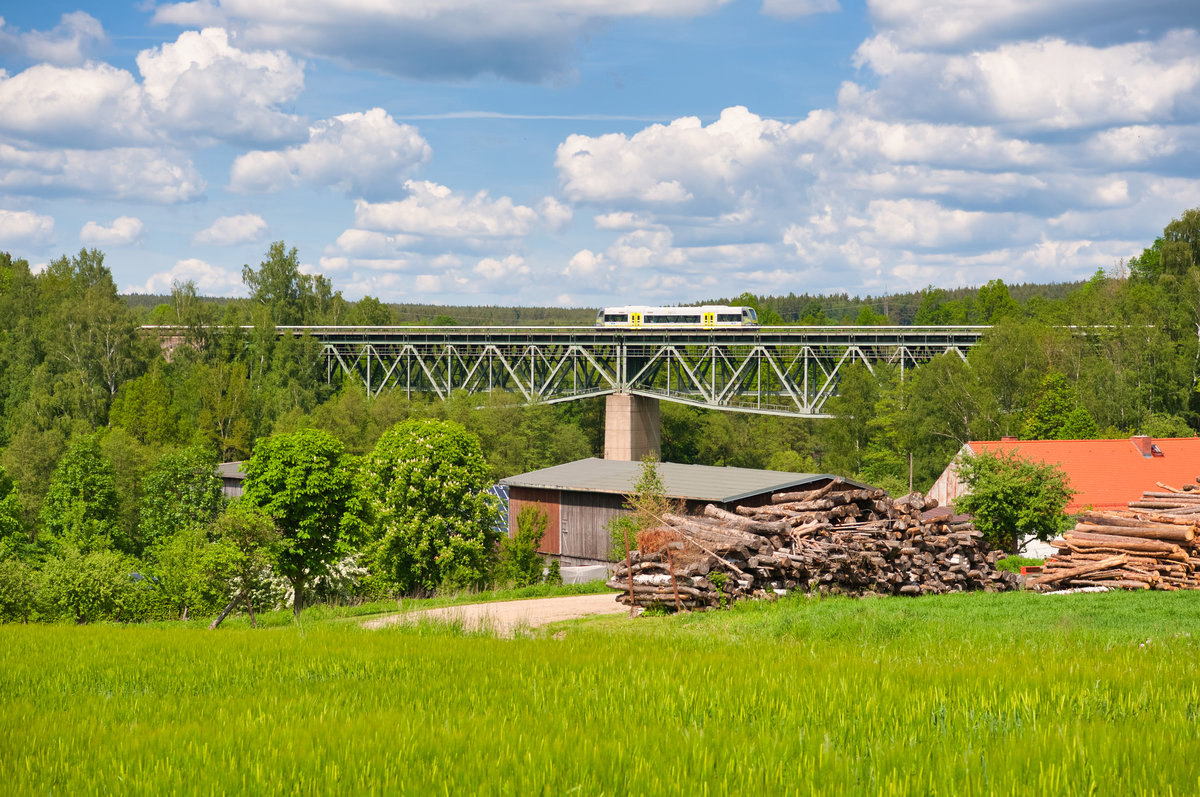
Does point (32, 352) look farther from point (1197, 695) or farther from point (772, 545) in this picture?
point (1197, 695)

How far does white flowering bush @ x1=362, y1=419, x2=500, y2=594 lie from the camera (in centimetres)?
3825

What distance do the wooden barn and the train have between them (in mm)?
44317

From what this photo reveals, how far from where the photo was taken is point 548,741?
5.26 meters

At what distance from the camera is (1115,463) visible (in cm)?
5009

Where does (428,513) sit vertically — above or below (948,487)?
above

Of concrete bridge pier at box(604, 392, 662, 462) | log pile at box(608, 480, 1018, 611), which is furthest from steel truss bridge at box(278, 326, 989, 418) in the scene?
log pile at box(608, 480, 1018, 611)

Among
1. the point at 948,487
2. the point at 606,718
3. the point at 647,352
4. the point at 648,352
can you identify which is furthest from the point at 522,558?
the point at 647,352

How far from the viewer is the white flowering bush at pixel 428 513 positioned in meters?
38.2

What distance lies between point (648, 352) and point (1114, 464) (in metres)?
51.9

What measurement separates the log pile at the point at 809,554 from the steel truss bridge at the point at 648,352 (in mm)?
53552

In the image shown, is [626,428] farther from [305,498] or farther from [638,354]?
[305,498]

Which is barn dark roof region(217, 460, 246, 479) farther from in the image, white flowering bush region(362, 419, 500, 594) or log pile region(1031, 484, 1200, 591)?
log pile region(1031, 484, 1200, 591)

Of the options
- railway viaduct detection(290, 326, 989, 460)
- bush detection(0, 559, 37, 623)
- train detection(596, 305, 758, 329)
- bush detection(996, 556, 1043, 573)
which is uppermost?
train detection(596, 305, 758, 329)

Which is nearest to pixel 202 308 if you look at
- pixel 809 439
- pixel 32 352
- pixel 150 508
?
pixel 32 352
